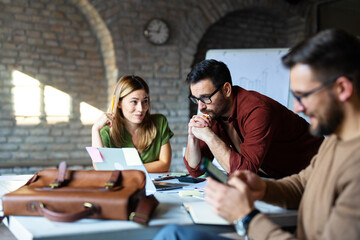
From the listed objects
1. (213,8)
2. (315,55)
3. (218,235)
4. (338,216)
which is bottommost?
(218,235)

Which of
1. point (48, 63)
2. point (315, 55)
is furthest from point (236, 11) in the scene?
point (315, 55)

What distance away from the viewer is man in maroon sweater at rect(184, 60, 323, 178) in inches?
76.7

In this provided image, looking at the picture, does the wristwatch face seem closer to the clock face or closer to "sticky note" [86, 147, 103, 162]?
"sticky note" [86, 147, 103, 162]

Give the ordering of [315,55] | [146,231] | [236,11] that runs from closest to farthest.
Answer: [315,55] < [146,231] < [236,11]

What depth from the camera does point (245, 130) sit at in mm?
2016

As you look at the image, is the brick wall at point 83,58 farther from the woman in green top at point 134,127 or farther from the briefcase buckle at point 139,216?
the briefcase buckle at point 139,216

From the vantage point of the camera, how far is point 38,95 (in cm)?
463

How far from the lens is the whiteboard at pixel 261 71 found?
3.80 meters

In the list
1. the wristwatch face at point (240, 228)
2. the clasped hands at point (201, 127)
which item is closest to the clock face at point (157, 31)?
the clasped hands at point (201, 127)

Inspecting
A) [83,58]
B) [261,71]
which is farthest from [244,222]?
[83,58]

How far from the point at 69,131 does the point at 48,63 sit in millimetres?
884

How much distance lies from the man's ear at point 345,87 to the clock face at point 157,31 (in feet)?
12.8

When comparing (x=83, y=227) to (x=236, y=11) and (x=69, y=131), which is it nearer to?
(x=69, y=131)

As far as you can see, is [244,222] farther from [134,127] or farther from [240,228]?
[134,127]
